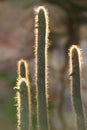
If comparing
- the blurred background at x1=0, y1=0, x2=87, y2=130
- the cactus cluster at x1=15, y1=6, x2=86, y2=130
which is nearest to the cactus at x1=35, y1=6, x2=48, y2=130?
the cactus cluster at x1=15, y1=6, x2=86, y2=130

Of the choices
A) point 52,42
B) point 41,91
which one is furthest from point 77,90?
point 52,42

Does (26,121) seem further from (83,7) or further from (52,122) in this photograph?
(83,7)

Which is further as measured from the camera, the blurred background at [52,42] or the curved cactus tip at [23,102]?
the blurred background at [52,42]

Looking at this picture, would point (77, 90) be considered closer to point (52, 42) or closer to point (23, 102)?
point (23, 102)

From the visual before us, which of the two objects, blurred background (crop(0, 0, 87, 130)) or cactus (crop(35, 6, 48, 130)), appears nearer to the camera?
cactus (crop(35, 6, 48, 130))

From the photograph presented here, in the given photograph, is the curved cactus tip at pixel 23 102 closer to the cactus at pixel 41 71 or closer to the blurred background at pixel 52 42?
the cactus at pixel 41 71

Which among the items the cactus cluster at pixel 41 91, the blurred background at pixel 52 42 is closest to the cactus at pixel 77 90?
the cactus cluster at pixel 41 91

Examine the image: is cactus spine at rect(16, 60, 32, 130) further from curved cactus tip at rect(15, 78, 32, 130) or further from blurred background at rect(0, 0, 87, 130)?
blurred background at rect(0, 0, 87, 130)

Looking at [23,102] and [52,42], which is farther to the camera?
[52,42]
